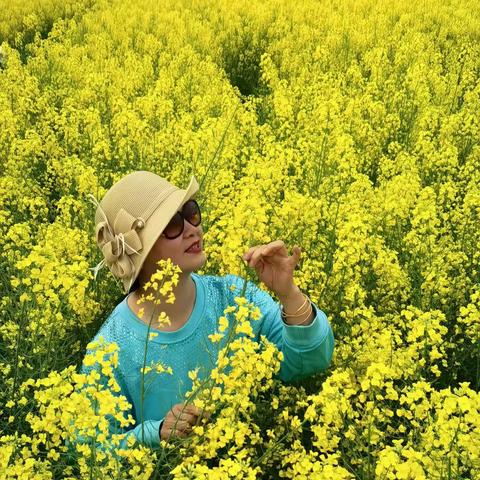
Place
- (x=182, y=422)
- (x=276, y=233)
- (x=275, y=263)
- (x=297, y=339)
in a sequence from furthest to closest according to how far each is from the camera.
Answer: (x=276, y=233)
(x=297, y=339)
(x=275, y=263)
(x=182, y=422)

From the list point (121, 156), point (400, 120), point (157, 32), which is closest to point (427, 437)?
point (121, 156)

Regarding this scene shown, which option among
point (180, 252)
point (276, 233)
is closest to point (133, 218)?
point (180, 252)

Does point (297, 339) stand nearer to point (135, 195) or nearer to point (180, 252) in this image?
point (180, 252)

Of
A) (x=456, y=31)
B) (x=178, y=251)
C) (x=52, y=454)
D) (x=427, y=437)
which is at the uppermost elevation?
(x=178, y=251)

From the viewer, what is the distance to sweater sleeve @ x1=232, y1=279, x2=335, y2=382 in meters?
2.23

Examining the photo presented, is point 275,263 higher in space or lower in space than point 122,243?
lower

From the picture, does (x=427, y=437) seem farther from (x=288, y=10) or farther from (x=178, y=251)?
(x=288, y=10)

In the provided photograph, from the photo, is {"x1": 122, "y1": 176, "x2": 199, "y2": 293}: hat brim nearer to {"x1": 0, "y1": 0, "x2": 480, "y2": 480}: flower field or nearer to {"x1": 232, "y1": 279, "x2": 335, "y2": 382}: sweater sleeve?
{"x1": 0, "y1": 0, "x2": 480, "y2": 480}: flower field

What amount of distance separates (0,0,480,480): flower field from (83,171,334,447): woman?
A: 98 mm

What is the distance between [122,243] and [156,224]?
14 cm

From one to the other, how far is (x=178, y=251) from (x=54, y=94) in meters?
5.06

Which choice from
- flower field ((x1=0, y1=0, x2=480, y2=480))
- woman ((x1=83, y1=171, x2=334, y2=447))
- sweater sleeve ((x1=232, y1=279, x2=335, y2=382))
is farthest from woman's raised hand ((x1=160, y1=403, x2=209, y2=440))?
sweater sleeve ((x1=232, y1=279, x2=335, y2=382))

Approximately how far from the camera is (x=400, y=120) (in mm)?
5188

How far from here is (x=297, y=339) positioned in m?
2.24
